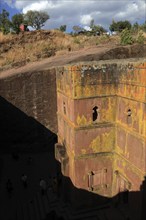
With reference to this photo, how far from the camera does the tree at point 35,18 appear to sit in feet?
136

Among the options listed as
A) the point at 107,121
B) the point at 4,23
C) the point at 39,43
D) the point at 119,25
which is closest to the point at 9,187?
the point at 107,121

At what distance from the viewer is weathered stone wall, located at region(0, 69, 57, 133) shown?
1465 cm

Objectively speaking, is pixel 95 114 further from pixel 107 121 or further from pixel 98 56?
pixel 98 56

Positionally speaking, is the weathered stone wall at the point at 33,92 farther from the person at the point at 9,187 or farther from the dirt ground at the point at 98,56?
the person at the point at 9,187

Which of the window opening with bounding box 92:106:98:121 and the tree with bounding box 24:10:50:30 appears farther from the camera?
the tree with bounding box 24:10:50:30

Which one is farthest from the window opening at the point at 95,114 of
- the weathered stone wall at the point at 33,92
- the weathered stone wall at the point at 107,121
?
the weathered stone wall at the point at 33,92

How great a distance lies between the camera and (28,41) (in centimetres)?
2891

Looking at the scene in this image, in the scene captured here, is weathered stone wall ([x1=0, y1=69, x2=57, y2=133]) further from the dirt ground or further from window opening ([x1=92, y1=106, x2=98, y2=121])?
window opening ([x1=92, y1=106, x2=98, y2=121])

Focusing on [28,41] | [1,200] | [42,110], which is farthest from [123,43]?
[1,200]

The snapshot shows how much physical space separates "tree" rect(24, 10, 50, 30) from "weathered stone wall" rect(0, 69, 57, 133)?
97.6ft

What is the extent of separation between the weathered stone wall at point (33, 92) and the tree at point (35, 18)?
29.8m

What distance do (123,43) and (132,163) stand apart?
1559 cm

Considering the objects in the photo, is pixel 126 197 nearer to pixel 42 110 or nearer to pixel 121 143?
pixel 121 143

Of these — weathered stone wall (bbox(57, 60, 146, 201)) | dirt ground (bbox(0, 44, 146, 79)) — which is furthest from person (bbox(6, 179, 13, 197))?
dirt ground (bbox(0, 44, 146, 79))
